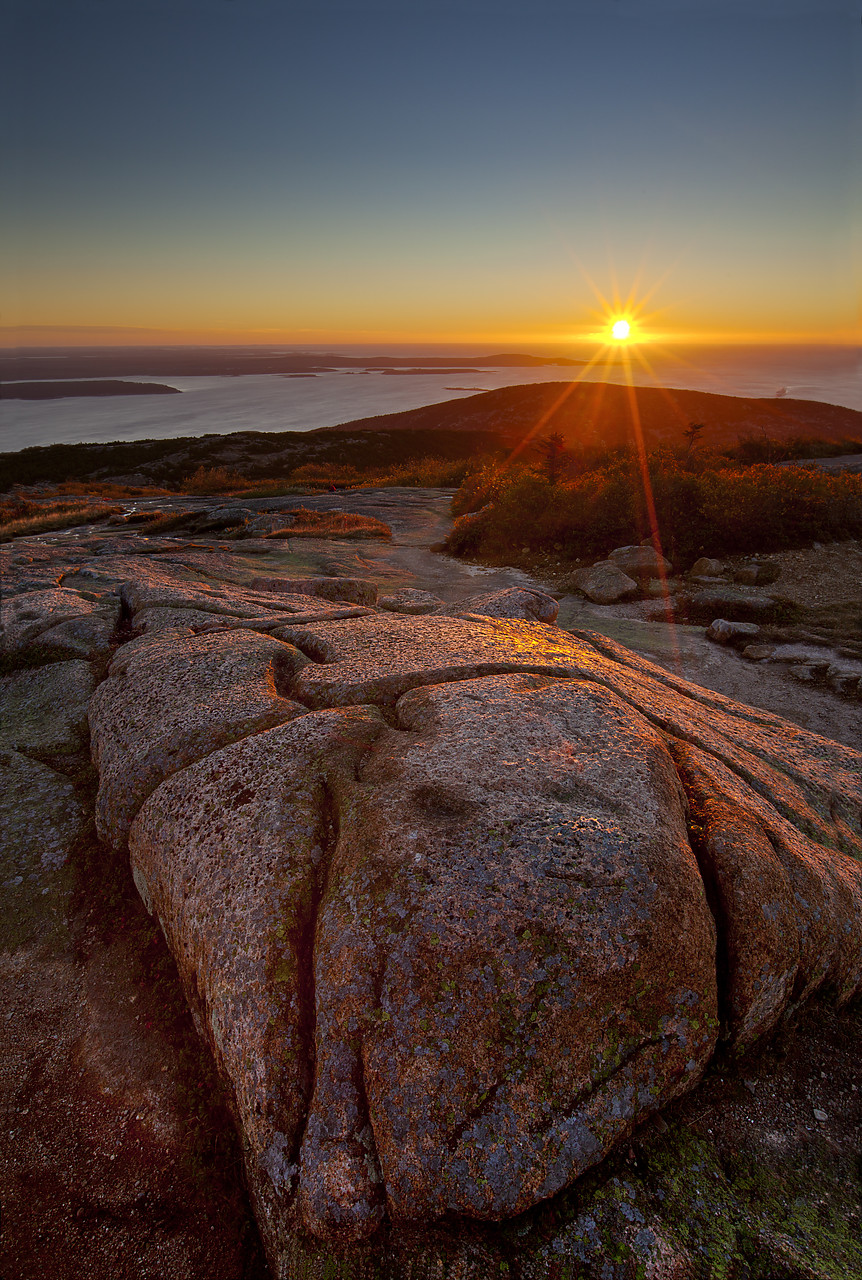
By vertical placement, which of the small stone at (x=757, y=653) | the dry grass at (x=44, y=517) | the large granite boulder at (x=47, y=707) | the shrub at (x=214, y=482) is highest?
the large granite boulder at (x=47, y=707)

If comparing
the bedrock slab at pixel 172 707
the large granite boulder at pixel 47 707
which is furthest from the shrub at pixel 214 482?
the bedrock slab at pixel 172 707

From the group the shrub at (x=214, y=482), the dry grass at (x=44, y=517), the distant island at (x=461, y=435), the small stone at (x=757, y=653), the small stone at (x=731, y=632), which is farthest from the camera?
the distant island at (x=461, y=435)

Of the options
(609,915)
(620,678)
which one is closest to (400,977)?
(609,915)

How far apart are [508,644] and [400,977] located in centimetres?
542

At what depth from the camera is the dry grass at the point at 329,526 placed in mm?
26125

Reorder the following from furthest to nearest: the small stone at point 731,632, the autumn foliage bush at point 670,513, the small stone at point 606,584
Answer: the autumn foliage bush at point 670,513
the small stone at point 606,584
the small stone at point 731,632

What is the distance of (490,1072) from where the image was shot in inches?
153

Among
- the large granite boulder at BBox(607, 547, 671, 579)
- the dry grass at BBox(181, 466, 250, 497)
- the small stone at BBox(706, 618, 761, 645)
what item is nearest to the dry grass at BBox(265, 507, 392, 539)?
the large granite boulder at BBox(607, 547, 671, 579)

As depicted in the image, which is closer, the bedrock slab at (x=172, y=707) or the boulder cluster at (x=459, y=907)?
the boulder cluster at (x=459, y=907)

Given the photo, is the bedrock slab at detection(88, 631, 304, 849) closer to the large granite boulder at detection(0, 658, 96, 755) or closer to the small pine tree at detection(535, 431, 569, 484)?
the large granite boulder at detection(0, 658, 96, 755)

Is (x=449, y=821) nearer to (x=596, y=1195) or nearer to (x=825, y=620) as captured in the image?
(x=596, y=1195)

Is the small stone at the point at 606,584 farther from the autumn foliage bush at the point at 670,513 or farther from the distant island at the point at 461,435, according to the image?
the distant island at the point at 461,435

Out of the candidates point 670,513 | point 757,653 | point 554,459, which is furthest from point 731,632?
point 554,459

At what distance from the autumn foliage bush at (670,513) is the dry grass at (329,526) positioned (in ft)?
14.0
